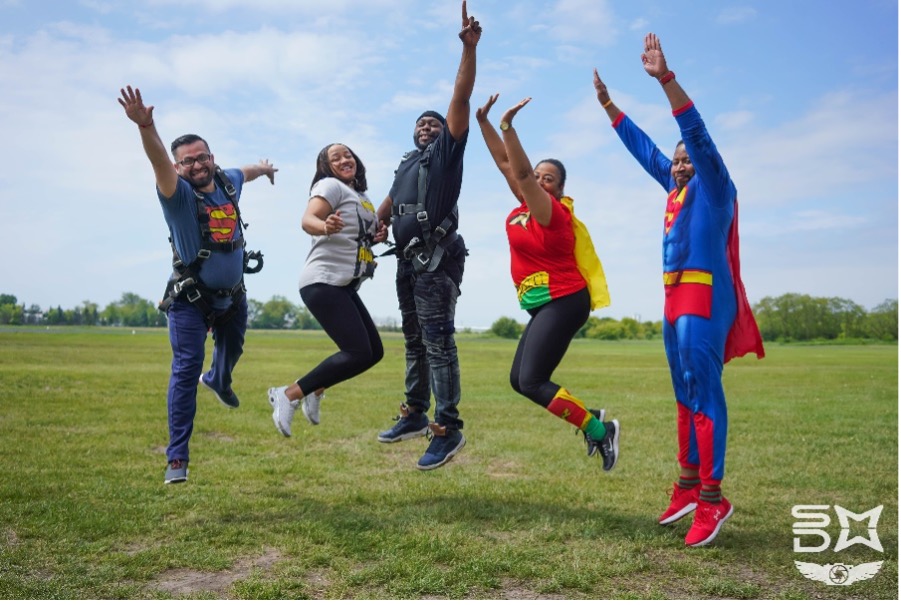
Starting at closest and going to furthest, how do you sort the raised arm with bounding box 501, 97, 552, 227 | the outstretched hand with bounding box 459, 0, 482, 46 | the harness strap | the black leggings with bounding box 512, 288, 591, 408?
the outstretched hand with bounding box 459, 0, 482, 46
the raised arm with bounding box 501, 97, 552, 227
the black leggings with bounding box 512, 288, 591, 408
the harness strap

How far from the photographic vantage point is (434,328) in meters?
7.27

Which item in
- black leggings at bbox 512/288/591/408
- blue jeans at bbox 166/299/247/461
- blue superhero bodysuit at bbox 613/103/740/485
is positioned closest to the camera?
blue superhero bodysuit at bbox 613/103/740/485

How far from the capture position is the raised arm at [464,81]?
629 cm

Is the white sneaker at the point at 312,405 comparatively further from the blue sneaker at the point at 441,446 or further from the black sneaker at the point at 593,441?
the black sneaker at the point at 593,441

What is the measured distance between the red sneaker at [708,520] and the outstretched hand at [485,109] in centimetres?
403

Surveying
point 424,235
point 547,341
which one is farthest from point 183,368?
point 547,341

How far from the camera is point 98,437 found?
49.0ft

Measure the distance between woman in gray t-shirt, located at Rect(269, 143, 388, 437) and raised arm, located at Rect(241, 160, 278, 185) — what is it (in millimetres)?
1306

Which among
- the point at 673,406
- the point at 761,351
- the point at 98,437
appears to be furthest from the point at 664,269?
the point at 673,406

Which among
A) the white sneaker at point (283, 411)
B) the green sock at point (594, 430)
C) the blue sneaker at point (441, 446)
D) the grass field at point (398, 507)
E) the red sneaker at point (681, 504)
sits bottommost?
the grass field at point (398, 507)

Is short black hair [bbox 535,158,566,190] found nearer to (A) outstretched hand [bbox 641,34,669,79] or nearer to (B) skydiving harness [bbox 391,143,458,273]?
(B) skydiving harness [bbox 391,143,458,273]

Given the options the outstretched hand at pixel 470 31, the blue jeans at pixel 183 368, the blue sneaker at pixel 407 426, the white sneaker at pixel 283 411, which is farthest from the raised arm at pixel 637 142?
the blue jeans at pixel 183 368

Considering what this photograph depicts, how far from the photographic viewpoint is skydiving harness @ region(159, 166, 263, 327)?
24.3 ft

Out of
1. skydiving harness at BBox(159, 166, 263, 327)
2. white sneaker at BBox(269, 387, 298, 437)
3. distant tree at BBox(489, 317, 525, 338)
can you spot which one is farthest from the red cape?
distant tree at BBox(489, 317, 525, 338)
